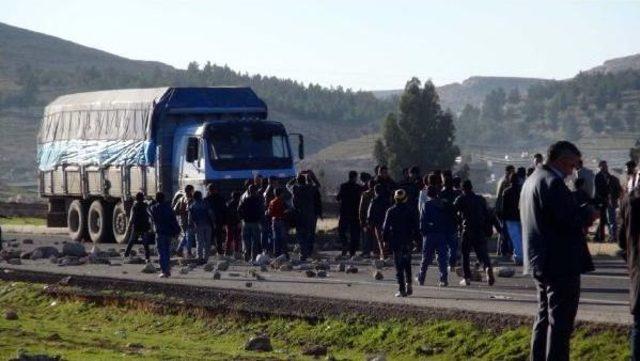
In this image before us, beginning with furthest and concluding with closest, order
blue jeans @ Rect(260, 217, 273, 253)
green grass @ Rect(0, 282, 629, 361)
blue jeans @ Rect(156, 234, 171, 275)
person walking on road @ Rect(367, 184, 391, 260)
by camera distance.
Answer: blue jeans @ Rect(260, 217, 273, 253) < person walking on road @ Rect(367, 184, 391, 260) < blue jeans @ Rect(156, 234, 171, 275) < green grass @ Rect(0, 282, 629, 361)

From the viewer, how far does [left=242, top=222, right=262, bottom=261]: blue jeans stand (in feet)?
107

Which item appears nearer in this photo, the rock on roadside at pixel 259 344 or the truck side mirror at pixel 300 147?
the rock on roadside at pixel 259 344

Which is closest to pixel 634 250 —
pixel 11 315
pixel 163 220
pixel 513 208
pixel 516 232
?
pixel 11 315

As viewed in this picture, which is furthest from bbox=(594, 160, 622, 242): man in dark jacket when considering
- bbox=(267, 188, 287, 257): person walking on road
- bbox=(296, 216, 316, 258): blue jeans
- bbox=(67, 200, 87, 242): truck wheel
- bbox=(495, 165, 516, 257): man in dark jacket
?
bbox=(67, 200, 87, 242): truck wheel

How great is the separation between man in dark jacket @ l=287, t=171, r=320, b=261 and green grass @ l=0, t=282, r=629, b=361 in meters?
7.78

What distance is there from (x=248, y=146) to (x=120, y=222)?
5717mm

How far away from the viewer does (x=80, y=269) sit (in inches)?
1261

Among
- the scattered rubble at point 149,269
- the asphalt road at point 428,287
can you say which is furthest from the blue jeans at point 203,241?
the scattered rubble at point 149,269

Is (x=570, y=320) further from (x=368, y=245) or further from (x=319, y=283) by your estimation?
(x=368, y=245)

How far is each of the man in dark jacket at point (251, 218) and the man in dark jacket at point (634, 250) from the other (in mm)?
18892

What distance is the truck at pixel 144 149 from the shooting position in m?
38.2

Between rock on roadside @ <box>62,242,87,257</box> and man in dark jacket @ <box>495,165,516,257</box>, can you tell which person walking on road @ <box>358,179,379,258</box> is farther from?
rock on roadside @ <box>62,242,87,257</box>

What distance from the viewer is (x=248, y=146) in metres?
38.5

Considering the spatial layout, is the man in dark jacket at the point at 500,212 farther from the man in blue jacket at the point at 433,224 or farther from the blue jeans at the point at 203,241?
the blue jeans at the point at 203,241
